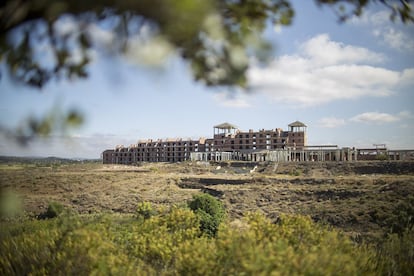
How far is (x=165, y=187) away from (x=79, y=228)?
2769 cm

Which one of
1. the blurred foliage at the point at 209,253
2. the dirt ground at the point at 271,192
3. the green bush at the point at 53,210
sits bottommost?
the dirt ground at the point at 271,192

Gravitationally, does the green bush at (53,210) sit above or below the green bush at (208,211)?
above

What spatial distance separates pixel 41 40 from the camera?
1.95 meters

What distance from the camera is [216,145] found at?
61906 mm

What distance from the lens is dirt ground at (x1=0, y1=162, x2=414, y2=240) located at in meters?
20.8

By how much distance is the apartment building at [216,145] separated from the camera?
55844 millimetres

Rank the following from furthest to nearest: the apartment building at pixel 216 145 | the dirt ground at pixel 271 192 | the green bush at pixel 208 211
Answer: the apartment building at pixel 216 145
the dirt ground at pixel 271 192
the green bush at pixel 208 211

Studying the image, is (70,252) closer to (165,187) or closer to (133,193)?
(133,193)

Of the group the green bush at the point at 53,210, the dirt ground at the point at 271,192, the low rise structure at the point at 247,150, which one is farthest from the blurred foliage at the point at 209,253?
the low rise structure at the point at 247,150

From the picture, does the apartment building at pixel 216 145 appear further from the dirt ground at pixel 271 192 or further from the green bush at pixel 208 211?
the green bush at pixel 208 211

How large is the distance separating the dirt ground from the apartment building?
1695 cm

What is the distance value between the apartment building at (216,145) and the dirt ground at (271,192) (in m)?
17.0

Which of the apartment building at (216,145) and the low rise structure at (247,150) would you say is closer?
the low rise structure at (247,150)

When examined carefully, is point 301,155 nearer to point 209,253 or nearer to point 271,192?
point 271,192
